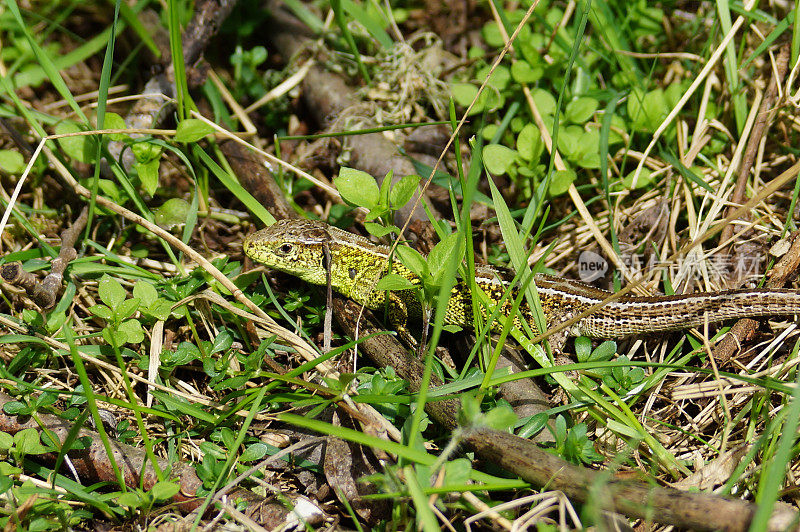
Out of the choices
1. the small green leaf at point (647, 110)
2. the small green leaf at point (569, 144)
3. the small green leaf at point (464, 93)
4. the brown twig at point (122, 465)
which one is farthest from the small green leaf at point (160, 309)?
the small green leaf at point (647, 110)

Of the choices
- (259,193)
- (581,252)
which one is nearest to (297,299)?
(259,193)

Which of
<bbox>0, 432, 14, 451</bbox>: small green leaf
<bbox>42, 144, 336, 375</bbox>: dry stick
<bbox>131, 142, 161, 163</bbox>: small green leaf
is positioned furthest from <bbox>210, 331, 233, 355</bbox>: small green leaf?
<bbox>131, 142, 161, 163</bbox>: small green leaf

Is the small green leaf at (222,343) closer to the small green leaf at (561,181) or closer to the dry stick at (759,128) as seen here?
the small green leaf at (561,181)

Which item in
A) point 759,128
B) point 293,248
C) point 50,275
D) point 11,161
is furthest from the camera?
point 759,128

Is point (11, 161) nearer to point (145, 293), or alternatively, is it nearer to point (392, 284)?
point (145, 293)

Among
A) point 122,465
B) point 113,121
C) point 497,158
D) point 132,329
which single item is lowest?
point 122,465

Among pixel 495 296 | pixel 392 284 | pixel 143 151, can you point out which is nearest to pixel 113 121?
pixel 143 151

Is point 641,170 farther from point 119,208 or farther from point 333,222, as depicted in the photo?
point 119,208

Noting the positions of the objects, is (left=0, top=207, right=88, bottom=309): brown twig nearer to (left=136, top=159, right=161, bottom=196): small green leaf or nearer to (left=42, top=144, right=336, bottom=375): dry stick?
(left=42, top=144, right=336, bottom=375): dry stick
